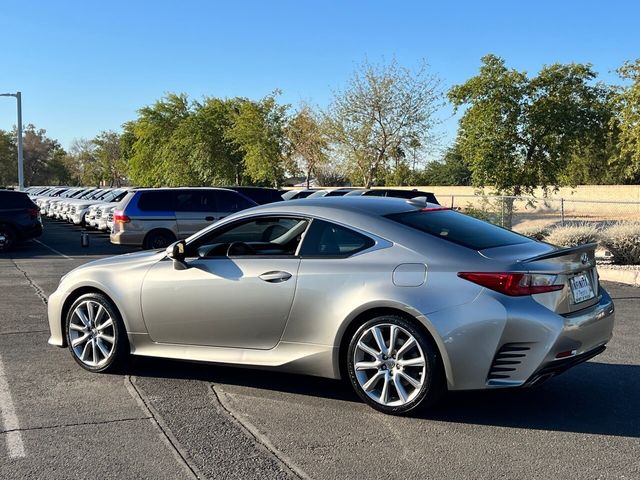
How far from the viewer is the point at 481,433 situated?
15.1ft

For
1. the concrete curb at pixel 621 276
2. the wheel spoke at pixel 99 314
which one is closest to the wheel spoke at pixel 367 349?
the wheel spoke at pixel 99 314

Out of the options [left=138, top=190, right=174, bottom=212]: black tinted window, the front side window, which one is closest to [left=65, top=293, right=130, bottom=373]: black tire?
the front side window

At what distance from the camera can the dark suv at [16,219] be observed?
1843 cm

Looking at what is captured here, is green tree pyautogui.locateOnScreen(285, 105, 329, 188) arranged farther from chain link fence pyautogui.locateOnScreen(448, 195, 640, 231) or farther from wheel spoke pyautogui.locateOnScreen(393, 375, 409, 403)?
wheel spoke pyautogui.locateOnScreen(393, 375, 409, 403)

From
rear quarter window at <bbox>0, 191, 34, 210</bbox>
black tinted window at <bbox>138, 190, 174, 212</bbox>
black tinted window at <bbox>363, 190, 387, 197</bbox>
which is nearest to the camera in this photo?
black tinted window at <bbox>138, 190, 174, 212</bbox>

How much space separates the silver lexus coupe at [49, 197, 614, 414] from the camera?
15.1ft

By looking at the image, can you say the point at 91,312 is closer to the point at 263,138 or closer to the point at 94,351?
the point at 94,351

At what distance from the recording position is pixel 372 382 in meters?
4.92

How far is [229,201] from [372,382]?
1306cm

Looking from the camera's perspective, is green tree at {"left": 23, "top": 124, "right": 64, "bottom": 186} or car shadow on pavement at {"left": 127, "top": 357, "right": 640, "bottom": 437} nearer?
car shadow on pavement at {"left": 127, "top": 357, "right": 640, "bottom": 437}

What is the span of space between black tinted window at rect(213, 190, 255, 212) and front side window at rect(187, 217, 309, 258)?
11.4m

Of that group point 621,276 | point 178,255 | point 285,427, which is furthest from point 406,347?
point 621,276

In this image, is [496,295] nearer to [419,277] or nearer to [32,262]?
[419,277]

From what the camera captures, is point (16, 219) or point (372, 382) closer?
point (372, 382)
